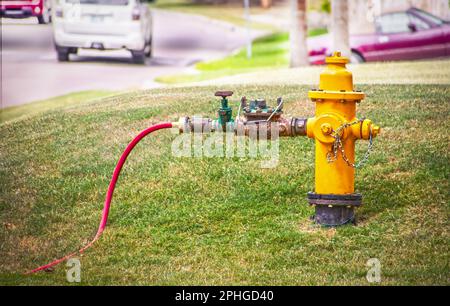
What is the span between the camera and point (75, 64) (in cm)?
2008

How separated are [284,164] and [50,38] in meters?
16.1

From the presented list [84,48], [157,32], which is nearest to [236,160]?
[84,48]

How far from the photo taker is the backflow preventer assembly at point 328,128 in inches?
A: 278

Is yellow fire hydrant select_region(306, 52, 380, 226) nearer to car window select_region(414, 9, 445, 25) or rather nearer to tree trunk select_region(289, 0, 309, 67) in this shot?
tree trunk select_region(289, 0, 309, 67)

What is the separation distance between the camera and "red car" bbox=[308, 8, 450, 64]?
1803 cm

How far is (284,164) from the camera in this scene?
8.70 meters

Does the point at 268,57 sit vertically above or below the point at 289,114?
below

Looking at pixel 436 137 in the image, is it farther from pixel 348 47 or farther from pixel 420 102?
pixel 348 47

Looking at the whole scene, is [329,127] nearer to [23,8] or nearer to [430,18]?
[23,8]

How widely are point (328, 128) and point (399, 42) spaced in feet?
38.6

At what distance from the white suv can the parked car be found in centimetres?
185

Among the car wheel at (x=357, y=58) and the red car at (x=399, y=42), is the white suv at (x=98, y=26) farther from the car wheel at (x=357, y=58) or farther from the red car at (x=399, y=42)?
the car wheel at (x=357, y=58)

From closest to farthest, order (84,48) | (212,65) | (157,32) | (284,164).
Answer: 1. (284,164)
2. (84,48)
3. (212,65)
4. (157,32)

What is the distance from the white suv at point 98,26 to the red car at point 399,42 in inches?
150
